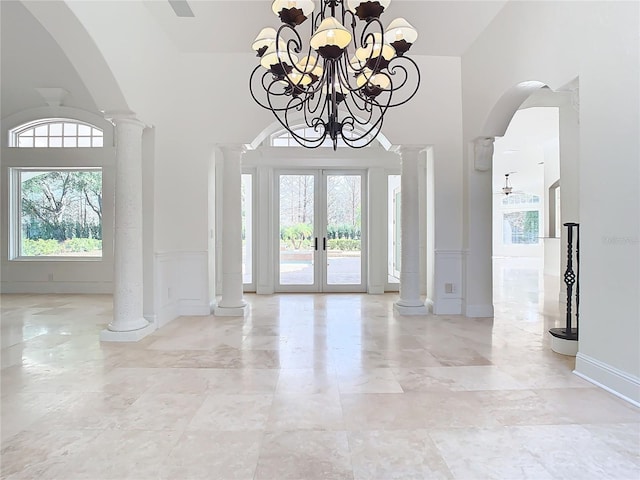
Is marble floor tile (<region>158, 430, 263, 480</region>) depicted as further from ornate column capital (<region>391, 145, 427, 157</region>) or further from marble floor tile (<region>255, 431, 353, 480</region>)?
ornate column capital (<region>391, 145, 427, 157</region>)

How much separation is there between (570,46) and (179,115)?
430 centimetres

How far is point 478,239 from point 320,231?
2.95 metres

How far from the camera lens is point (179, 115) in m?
4.99

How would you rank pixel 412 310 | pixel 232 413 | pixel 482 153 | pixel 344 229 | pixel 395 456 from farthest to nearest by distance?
pixel 344 229
pixel 412 310
pixel 482 153
pixel 232 413
pixel 395 456

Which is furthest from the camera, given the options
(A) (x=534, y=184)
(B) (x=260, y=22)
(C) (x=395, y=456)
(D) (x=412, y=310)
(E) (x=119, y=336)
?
(A) (x=534, y=184)

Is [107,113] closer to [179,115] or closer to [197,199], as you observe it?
[179,115]

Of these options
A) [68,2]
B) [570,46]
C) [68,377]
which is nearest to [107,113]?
[68,2]

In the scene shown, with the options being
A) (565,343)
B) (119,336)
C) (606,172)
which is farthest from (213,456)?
(565,343)

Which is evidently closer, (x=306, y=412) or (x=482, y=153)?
(x=306, y=412)

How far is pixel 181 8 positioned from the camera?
4.06 metres

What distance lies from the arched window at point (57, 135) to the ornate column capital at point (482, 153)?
648 cm

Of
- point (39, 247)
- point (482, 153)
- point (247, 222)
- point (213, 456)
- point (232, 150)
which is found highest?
point (232, 150)

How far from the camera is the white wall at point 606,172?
243 cm

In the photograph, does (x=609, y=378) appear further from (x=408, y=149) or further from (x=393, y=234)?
(x=393, y=234)
